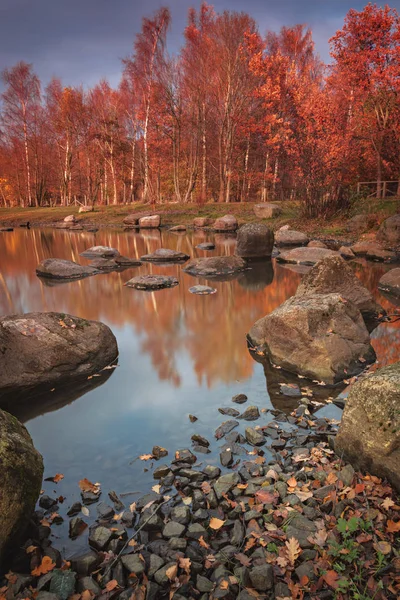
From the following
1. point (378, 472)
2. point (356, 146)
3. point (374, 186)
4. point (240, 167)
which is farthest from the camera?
point (240, 167)

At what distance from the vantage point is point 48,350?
673cm

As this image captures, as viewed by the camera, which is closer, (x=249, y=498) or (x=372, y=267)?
(x=249, y=498)

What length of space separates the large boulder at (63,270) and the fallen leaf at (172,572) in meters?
13.6

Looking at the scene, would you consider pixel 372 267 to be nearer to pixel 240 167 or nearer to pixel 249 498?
pixel 249 498

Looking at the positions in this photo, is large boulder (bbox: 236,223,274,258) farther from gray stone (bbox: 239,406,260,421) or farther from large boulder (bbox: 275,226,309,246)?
gray stone (bbox: 239,406,260,421)

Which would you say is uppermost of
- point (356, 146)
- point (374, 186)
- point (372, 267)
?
point (356, 146)

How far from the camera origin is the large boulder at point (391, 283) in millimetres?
12609

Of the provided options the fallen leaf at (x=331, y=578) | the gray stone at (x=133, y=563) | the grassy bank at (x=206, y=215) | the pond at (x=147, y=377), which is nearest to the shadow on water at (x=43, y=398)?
the pond at (x=147, y=377)

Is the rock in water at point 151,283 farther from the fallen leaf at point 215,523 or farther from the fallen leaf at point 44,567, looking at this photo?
the fallen leaf at point 44,567

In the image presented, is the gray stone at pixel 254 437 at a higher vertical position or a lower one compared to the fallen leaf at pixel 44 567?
lower

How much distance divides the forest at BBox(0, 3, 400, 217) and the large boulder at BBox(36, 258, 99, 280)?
50.0 ft

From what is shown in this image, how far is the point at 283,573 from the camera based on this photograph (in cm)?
300

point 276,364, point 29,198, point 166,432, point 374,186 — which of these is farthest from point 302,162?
point 29,198

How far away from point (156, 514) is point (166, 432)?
1589mm
